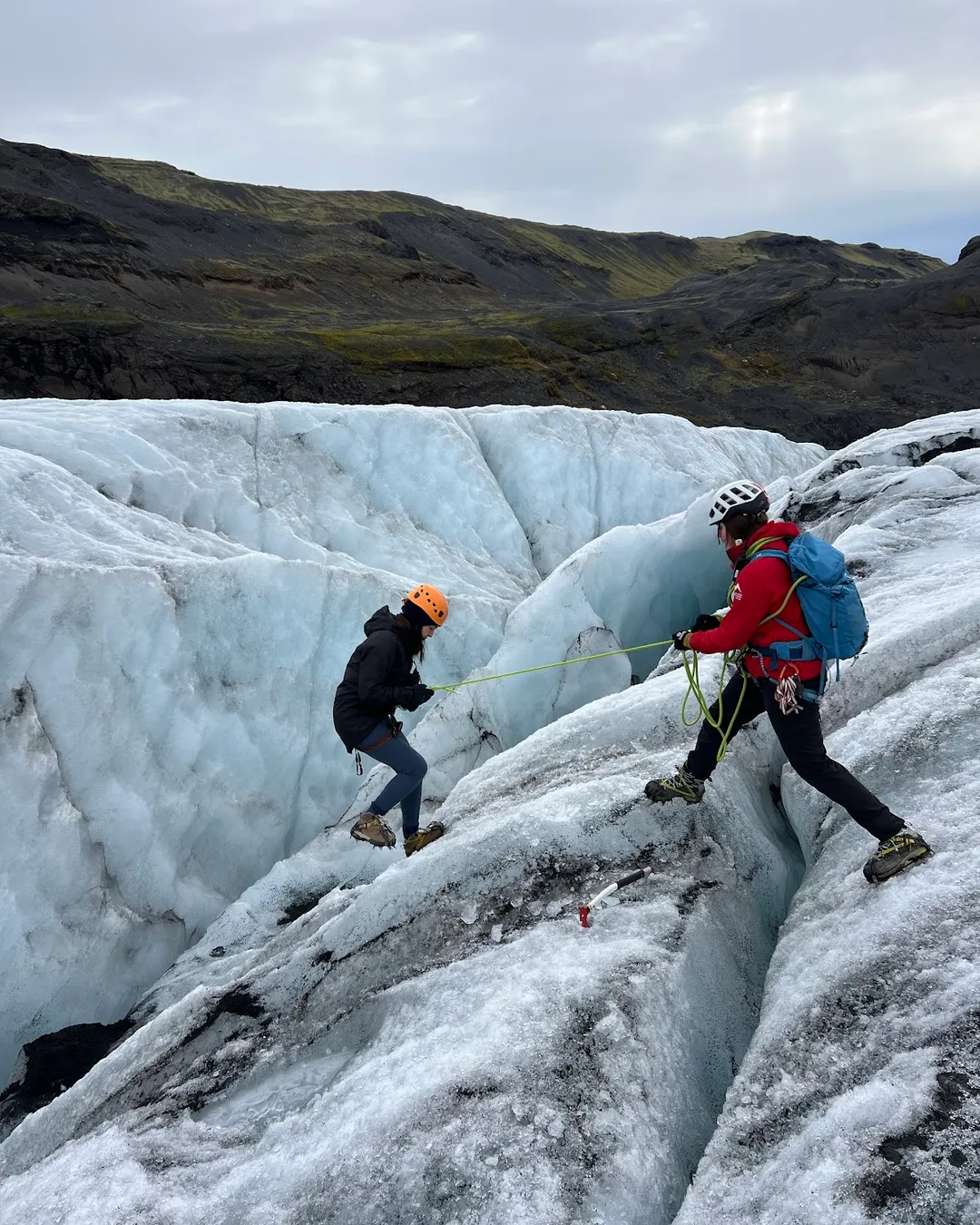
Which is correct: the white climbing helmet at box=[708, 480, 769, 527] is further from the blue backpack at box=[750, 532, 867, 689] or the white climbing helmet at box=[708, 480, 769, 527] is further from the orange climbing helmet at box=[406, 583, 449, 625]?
the orange climbing helmet at box=[406, 583, 449, 625]

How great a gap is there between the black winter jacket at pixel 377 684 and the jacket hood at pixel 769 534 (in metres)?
2.31

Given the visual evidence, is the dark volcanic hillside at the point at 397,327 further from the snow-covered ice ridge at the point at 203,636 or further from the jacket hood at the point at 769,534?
the jacket hood at the point at 769,534

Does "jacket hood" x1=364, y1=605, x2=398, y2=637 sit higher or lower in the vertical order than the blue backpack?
lower

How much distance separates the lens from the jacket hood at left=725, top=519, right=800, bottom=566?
13.5ft

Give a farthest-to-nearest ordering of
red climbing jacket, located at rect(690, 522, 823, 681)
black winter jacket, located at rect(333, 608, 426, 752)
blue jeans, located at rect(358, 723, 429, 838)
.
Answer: blue jeans, located at rect(358, 723, 429, 838) → black winter jacket, located at rect(333, 608, 426, 752) → red climbing jacket, located at rect(690, 522, 823, 681)

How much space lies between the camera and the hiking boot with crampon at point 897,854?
3816mm

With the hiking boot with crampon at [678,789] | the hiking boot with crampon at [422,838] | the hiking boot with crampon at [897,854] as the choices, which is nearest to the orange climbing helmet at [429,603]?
the hiking boot with crampon at [422,838]

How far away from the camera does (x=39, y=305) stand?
34375 millimetres

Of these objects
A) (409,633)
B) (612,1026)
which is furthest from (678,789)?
(409,633)

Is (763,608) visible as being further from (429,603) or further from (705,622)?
(429,603)

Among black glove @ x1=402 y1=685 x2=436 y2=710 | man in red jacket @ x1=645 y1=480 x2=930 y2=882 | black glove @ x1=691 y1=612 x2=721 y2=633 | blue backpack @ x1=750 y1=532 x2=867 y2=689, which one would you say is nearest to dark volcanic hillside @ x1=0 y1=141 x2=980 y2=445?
black glove @ x1=402 y1=685 x2=436 y2=710

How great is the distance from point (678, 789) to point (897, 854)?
137 centimetres

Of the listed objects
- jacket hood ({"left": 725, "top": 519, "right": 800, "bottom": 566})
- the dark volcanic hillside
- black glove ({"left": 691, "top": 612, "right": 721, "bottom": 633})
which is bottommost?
black glove ({"left": 691, "top": 612, "right": 721, "bottom": 633})

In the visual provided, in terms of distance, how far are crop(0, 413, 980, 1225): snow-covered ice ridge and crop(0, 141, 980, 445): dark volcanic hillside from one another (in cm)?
2580
